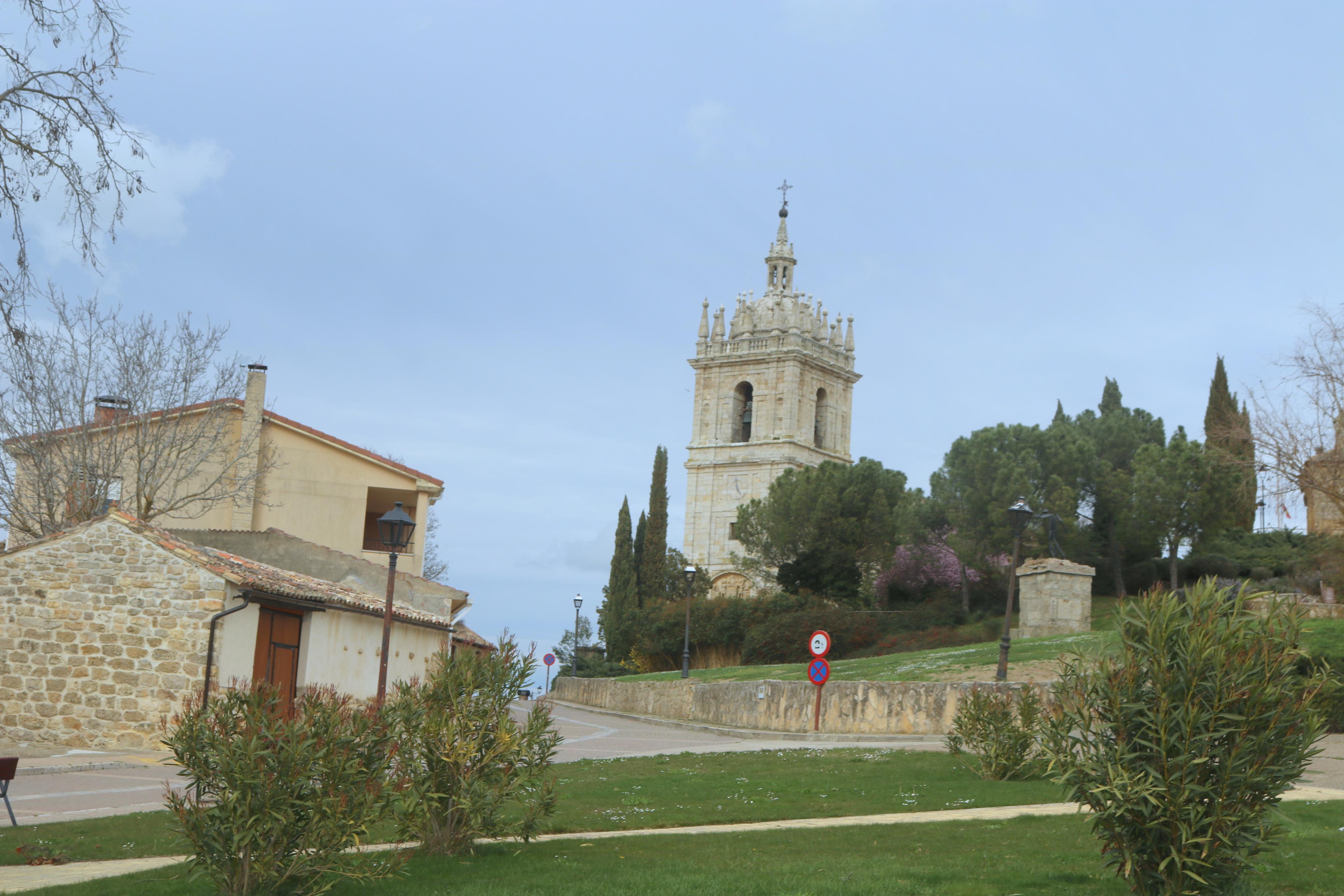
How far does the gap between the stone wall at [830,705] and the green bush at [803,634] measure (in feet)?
66.5

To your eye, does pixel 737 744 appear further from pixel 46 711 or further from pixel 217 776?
pixel 217 776

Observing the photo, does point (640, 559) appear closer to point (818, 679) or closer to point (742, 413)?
point (742, 413)

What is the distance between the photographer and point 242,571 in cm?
2120

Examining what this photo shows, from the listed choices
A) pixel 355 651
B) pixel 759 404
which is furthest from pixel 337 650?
pixel 759 404

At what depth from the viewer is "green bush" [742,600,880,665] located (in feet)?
176

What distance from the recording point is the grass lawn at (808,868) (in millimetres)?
8492

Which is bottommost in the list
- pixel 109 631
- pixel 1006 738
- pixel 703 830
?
pixel 703 830

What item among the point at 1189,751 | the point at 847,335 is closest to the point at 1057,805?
the point at 1189,751

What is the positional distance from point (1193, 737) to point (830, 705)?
1811 centimetres

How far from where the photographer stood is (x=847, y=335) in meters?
89.1

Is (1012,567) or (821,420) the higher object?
(821,420)

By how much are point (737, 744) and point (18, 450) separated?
19.4 metres

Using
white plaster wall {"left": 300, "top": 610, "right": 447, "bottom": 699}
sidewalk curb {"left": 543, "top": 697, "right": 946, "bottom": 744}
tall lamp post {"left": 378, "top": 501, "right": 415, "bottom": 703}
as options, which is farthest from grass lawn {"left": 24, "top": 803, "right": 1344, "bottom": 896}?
white plaster wall {"left": 300, "top": 610, "right": 447, "bottom": 699}

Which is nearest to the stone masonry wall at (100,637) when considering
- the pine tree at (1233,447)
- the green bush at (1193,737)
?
the green bush at (1193,737)
